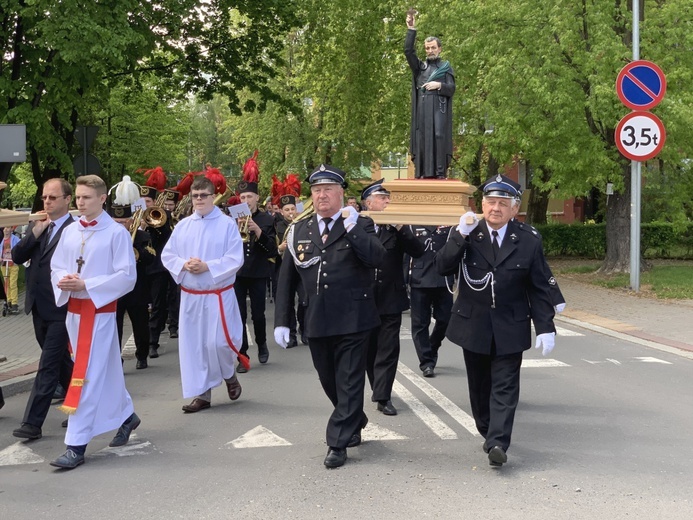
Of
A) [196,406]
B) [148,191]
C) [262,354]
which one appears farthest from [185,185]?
[196,406]

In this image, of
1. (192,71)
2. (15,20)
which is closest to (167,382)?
(15,20)

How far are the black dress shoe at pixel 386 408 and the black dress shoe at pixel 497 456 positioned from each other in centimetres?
184

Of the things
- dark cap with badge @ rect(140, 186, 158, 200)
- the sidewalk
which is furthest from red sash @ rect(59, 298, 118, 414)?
dark cap with badge @ rect(140, 186, 158, 200)

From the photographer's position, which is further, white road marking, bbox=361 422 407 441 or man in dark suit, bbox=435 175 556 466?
white road marking, bbox=361 422 407 441

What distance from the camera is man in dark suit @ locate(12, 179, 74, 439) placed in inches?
272

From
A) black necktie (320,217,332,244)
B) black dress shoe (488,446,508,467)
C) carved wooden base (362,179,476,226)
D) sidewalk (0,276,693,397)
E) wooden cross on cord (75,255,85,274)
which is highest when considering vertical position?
carved wooden base (362,179,476,226)

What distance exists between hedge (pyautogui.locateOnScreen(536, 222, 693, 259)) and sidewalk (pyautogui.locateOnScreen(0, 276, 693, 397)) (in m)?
8.74

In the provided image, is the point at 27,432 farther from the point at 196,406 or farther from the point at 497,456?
the point at 497,456

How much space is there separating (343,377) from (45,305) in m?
2.50

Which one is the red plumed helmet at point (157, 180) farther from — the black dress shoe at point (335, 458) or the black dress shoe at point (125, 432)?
the black dress shoe at point (335, 458)

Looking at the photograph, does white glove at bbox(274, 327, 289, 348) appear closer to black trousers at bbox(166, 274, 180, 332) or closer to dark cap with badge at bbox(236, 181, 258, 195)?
dark cap with badge at bbox(236, 181, 258, 195)

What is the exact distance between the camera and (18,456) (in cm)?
656

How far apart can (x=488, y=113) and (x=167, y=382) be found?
1464cm

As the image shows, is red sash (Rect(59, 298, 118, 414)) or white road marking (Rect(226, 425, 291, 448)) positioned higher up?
red sash (Rect(59, 298, 118, 414))
